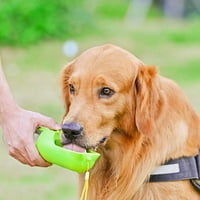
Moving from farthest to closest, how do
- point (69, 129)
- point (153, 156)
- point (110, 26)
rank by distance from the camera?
point (110, 26)
point (153, 156)
point (69, 129)

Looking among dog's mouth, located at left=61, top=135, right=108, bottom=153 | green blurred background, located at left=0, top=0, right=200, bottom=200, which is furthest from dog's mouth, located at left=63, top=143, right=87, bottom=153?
green blurred background, located at left=0, top=0, right=200, bottom=200

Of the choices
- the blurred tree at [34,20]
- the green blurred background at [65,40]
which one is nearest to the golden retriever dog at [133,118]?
the green blurred background at [65,40]

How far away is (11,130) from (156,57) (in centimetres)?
1097

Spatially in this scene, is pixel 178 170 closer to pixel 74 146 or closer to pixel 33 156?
pixel 74 146

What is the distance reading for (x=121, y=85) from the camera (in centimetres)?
568

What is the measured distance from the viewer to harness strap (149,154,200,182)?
18.7 ft

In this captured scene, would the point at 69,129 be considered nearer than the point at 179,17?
Yes

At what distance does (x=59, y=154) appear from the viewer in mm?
5465

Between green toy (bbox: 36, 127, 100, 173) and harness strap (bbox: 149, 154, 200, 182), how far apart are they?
44cm

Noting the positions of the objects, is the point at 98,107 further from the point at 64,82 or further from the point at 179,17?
the point at 179,17

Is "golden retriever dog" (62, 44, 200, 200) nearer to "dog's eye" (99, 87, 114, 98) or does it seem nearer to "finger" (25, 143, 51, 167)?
"dog's eye" (99, 87, 114, 98)

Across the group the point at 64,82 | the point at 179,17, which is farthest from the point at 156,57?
the point at 64,82

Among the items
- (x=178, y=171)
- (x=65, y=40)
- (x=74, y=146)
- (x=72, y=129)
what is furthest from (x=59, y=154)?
(x=65, y=40)

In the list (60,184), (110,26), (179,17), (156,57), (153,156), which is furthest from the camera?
(179,17)
